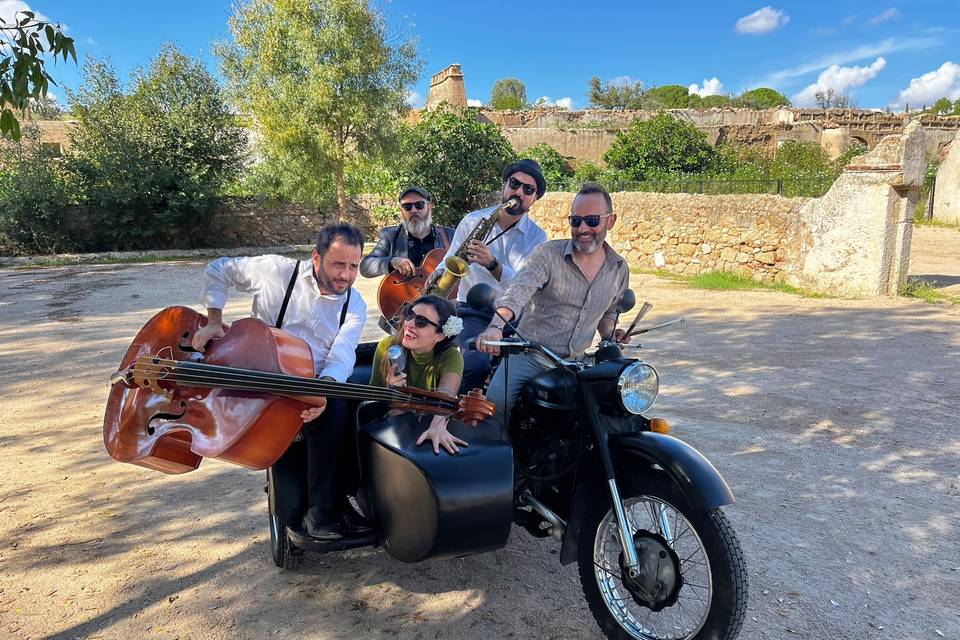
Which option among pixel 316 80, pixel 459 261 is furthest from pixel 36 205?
pixel 459 261

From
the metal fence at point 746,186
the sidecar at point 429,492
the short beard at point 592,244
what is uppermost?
the metal fence at point 746,186

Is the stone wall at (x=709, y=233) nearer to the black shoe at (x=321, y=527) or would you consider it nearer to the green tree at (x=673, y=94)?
the black shoe at (x=321, y=527)

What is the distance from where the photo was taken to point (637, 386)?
2.40 meters

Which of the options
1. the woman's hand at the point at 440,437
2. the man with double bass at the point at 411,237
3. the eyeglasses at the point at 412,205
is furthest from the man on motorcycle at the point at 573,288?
the eyeglasses at the point at 412,205

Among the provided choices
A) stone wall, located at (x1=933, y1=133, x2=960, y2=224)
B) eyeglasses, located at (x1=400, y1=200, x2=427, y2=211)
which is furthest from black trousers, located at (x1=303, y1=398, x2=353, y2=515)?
stone wall, located at (x1=933, y1=133, x2=960, y2=224)

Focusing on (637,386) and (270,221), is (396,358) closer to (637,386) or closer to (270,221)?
(637,386)

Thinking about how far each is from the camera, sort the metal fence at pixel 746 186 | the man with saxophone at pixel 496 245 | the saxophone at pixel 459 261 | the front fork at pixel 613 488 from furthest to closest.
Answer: the metal fence at pixel 746 186 → the saxophone at pixel 459 261 → the man with saxophone at pixel 496 245 → the front fork at pixel 613 488

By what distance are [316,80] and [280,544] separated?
16887mm

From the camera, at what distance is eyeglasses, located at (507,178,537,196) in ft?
12.6

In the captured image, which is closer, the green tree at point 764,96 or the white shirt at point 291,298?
the white shirt at point 291,298

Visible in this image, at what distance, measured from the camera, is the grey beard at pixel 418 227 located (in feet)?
17.6

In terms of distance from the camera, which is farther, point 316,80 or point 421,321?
point 316,80

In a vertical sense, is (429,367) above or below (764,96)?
below

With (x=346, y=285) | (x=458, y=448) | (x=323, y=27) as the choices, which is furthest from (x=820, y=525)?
(x=323, y=27)
